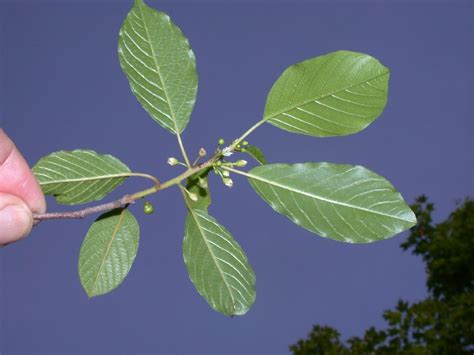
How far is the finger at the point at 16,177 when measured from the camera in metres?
2.14

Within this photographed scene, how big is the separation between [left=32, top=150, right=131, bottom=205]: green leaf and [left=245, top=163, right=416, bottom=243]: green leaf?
52 cm

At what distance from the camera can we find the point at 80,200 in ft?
6.64

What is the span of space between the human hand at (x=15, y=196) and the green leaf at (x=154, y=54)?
1.65 ft

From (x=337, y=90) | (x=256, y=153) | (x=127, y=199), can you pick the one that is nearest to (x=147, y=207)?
(x=127, y=199)

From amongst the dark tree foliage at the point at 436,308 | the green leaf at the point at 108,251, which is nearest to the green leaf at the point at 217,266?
the green leaf at the point at 108,251

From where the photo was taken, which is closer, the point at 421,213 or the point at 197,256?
the point at 197,256

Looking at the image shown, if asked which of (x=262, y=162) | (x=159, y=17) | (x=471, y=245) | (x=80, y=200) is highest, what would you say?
(x=471, y=245)

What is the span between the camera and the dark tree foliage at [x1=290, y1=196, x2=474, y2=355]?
7754 mm

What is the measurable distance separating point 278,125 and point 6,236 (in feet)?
3.47

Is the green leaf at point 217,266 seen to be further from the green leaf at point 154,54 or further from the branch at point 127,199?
the green leaf at point 154,54

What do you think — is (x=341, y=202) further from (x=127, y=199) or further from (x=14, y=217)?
(x=14, y=217)

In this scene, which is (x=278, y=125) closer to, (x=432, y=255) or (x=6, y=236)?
(x=6, y=236)

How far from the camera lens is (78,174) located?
2.00 m

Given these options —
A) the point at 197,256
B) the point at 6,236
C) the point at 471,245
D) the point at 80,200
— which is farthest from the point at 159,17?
the point at 471,245
